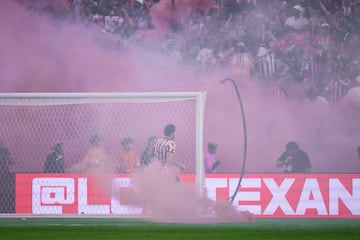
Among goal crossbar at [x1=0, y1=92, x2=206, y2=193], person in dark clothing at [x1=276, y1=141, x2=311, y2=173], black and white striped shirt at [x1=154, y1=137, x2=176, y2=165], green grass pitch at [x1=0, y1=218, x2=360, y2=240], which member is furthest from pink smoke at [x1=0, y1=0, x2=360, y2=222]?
goal crossbar at [x1=0, y1=92, x2=206, y2=193]

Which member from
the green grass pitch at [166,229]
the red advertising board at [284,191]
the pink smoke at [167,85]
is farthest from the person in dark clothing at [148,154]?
the pink smoke at [167,85]

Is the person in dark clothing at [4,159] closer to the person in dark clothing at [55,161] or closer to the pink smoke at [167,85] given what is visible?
the person in dark clothing at [55,161]

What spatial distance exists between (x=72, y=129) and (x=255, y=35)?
645 centimetres

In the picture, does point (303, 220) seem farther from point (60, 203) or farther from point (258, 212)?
point (60, 203)

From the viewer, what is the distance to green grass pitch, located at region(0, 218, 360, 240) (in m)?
10.1

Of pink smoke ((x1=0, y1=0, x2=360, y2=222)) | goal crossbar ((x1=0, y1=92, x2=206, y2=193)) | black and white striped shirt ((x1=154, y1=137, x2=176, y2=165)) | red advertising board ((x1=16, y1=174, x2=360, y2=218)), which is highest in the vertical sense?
pink smoke ((x1=0, y1=0, x2=360, y2=222))

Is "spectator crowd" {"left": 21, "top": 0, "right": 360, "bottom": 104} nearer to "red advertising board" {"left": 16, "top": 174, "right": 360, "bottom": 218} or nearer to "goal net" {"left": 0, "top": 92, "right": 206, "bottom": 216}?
"goal net" {"left": 0, "top": 92, "right": 206, "bottom": 216}

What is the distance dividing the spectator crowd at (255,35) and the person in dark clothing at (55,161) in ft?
19.9

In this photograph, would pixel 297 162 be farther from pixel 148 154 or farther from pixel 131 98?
pixel 131 98

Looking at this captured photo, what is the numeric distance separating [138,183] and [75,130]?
234 centimetres

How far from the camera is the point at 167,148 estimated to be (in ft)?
42.0

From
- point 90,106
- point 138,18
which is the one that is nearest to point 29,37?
point 138,18

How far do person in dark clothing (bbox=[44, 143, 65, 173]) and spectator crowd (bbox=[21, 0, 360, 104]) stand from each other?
19.9 ft

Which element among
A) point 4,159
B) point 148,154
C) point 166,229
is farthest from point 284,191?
point 4,159
